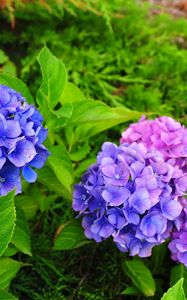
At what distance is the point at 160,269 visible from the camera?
6.51 ft

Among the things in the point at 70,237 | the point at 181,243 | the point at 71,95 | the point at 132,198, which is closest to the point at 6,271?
the point at 70,237

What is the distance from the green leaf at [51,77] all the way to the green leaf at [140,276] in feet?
1.81

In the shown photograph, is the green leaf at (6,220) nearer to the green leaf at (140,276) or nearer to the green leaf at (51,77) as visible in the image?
the green leaf at (51,77)

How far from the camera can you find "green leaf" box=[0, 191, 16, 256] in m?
1.37

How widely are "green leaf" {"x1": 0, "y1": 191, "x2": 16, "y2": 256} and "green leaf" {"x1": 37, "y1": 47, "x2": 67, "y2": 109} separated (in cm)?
44

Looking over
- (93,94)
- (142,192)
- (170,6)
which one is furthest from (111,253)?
(170,6)

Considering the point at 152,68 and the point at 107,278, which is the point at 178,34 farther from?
the point at 107,278

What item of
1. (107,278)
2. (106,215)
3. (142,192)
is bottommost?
(107,278)

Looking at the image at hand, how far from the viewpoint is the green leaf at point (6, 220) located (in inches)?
53.9

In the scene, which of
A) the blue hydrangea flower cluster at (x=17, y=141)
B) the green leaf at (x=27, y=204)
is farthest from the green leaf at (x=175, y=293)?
the green leaf at (x=27, y=204)

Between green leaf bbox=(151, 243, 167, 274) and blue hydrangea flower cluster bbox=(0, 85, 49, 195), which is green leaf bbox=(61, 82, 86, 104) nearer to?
blue hydrangea flower cluster bbox=(0, 85, 49, 195)

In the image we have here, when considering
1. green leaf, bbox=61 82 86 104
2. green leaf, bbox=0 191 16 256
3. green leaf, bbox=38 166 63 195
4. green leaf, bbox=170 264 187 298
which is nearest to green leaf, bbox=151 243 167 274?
green leaf, bbox=170 264 187 298

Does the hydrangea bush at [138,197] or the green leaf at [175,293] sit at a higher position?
the green leaf at [175,293]

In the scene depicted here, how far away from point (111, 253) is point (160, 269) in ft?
0.61
